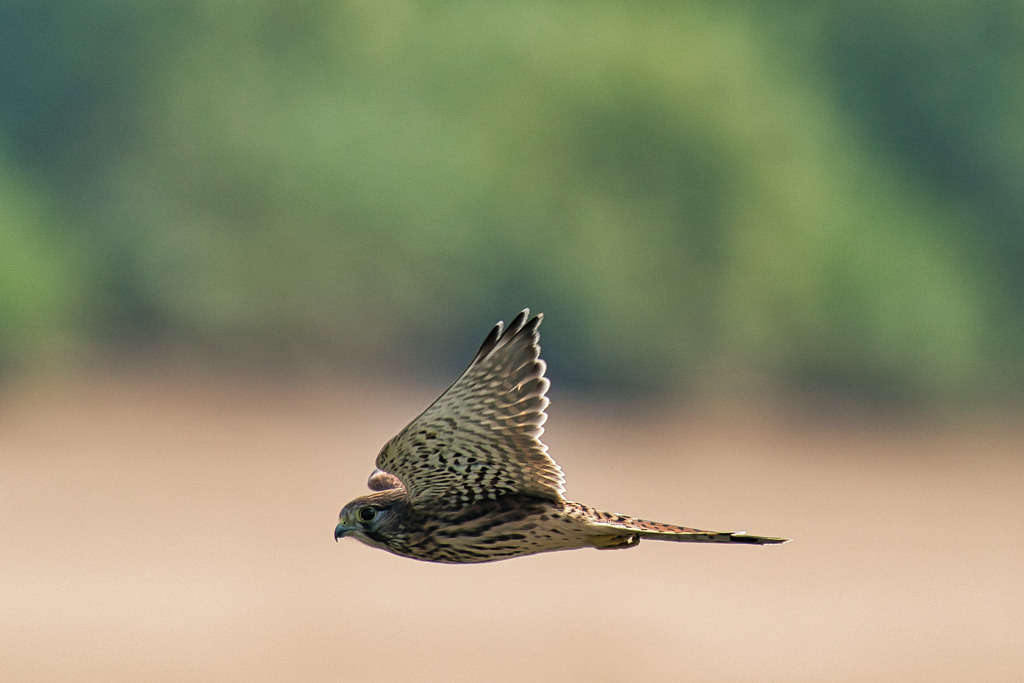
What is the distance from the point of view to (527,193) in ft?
62.9

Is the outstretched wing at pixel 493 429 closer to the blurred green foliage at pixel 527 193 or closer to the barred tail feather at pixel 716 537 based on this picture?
the barred tail feather at pixel 716 537

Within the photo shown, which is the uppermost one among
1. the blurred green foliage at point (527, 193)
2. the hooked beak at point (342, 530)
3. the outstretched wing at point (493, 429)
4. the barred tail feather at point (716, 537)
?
the blurred green foliage at point (527, 193)

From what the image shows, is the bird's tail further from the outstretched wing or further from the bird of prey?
the outstretched wing

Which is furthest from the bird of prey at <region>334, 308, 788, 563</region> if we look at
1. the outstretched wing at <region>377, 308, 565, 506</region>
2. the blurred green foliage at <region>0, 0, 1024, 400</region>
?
the blurred green foliage at <region>0, 0, 1024, 400</region>

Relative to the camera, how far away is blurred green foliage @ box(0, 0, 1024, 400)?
62.0 ft

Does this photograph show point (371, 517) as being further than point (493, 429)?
Yes

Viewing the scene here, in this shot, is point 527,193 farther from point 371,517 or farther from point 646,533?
point 646,533

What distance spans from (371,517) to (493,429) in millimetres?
573

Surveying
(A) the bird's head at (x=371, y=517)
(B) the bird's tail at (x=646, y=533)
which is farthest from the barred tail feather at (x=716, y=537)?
(A) the bird's head at (x=371, y=517)

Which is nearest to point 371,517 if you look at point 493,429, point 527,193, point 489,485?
point 489,485

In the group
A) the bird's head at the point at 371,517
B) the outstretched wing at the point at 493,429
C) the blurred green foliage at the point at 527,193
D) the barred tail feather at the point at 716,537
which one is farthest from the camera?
the blurred green foliage at the point at 527,193

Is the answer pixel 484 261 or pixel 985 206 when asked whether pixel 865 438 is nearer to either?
pixel 985 206

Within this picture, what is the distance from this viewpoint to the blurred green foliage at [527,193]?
18.9 m

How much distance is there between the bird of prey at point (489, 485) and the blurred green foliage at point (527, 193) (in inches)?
561
